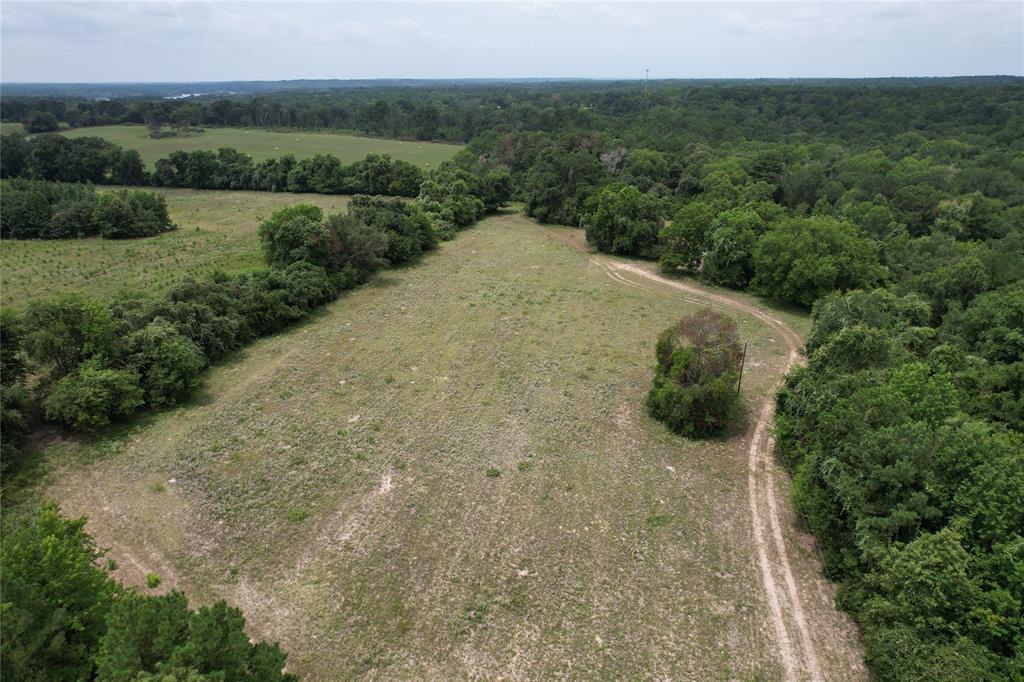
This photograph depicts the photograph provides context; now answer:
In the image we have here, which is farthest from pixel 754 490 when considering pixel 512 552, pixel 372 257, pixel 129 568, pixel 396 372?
pixel 372 257

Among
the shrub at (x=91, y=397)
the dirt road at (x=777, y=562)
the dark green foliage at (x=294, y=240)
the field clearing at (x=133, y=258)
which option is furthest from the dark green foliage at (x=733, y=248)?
the shrub at (x=91, y=397)

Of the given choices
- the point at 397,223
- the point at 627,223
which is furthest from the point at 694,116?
the point at 397,223

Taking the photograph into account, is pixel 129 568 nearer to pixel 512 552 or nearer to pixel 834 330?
pixel 512 552

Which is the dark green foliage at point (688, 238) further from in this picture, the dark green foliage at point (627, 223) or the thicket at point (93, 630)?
the thicket at point (93, 630)

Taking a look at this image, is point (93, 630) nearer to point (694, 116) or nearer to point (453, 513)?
point (453, 513)

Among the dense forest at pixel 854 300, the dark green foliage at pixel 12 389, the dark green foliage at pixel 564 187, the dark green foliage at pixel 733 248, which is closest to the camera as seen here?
the dense forest at pixel 854 300

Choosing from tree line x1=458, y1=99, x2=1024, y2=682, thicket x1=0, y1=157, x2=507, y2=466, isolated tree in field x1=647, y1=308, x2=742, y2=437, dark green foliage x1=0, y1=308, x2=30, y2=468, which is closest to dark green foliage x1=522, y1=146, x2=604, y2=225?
tree line x1=458, y1=99, x2=1024, y2=682

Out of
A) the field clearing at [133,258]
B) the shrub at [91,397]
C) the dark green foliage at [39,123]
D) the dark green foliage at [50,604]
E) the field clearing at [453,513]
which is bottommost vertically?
the field clearing at [453,513]
